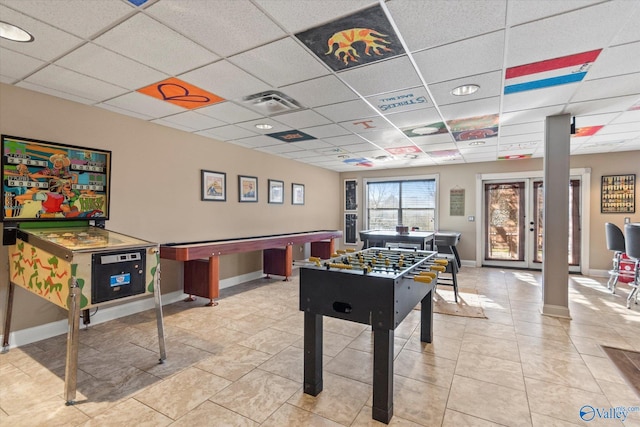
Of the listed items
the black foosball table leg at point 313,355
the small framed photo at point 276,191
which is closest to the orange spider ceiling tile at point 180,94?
the black foosball table leg at point 313,355

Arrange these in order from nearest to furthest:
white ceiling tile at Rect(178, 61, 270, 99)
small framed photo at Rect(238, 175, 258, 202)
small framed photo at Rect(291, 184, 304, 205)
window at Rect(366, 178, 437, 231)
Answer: white ceiling tile at Rect(178, 61, 270, 99), small framed photo at Rect(238, 175, 258, 202), small framed photo at Rect(291, 184, 304, 205), window at Rect(366, 178, 437, 231)

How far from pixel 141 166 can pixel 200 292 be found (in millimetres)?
1918

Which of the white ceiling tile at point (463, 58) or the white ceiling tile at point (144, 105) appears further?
the white ceiling tile at point (144, 105)

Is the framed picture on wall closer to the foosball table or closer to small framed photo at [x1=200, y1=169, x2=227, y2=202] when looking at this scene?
the foosball table

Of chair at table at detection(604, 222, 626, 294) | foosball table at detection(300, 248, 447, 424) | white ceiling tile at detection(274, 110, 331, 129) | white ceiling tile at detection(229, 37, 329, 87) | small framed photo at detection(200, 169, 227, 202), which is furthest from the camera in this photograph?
chair at table at detection(604, 222, 626, 294)

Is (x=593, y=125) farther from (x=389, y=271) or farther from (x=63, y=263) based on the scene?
(x=63, y=263)

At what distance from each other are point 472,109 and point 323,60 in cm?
210

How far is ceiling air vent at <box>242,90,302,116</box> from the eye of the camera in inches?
126

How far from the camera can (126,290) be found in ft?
8.51

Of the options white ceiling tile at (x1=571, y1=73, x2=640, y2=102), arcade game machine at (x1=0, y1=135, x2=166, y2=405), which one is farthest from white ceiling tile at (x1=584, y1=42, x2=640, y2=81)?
arcade game machine at (x1=0, y1=135, x2=166, y2=405)

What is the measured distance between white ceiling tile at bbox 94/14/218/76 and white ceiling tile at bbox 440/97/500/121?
2627 mm

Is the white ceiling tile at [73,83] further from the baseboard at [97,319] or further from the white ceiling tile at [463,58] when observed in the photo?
the white ceiling tile at [463,58]

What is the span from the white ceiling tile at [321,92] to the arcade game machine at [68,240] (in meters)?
2.02

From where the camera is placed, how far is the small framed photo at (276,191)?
636cm
